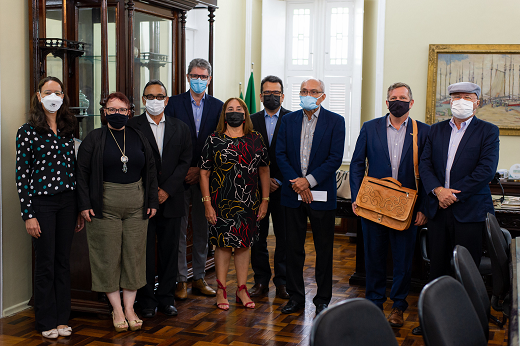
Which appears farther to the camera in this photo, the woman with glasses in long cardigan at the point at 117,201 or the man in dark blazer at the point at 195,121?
the man in dark blazer at the point at 195,121

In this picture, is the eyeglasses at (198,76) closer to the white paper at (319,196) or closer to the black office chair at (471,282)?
the white paper at (319,196)

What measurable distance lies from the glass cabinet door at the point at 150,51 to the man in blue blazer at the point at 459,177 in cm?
236

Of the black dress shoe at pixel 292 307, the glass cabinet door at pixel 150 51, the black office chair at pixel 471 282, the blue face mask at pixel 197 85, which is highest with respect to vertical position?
the glass cabinet door at pixel 150 51

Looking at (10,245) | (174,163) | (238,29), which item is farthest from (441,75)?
(10,245)

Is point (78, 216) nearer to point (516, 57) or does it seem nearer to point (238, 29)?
point (238, 29)

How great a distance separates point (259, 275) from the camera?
4.43m

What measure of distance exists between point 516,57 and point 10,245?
584 cm

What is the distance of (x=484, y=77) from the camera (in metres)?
6.51

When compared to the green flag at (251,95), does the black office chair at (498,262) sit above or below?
below

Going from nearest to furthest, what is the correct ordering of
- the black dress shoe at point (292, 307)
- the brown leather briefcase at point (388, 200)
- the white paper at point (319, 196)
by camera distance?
the brown leather briefcase at point (388, 200), the white paper at point (319, 196), the black dress shoe at point (292, 307)

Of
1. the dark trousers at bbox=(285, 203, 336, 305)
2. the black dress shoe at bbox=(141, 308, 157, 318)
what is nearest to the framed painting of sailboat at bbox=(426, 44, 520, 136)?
the dark trousers at bbox=(285, 203, 336, 305)

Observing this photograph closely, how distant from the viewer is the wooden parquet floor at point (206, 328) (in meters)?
A: 3.35

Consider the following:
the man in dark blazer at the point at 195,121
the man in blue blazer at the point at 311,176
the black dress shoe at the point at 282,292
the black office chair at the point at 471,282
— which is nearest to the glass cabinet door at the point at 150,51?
the man in dark blazer at the point at 195,121

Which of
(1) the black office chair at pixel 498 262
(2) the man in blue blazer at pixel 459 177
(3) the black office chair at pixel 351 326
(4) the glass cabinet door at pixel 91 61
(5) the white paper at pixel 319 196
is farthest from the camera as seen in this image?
(4) the glass cabinet door at pixel 91 61
